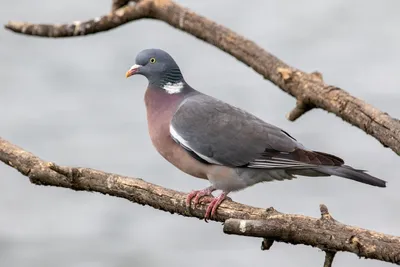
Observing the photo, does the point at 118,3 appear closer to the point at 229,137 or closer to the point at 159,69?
the point at 159,69

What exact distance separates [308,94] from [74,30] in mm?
1718

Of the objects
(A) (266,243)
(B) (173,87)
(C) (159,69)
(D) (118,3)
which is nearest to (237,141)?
(B) (173,87)

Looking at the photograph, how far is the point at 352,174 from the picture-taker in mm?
4633

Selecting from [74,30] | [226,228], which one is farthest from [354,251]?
[74,30]

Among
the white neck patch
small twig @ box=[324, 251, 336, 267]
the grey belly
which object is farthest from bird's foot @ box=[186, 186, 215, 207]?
small twig @ box=[324, 251, 336, 267]

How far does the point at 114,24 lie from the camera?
682cm

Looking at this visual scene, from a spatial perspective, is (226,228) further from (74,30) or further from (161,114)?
(74,30)

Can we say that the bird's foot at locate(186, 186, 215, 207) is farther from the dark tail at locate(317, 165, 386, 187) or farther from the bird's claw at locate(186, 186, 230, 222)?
the dark tail at locate(317, 165, 386, 187)

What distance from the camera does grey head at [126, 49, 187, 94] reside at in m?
5.50

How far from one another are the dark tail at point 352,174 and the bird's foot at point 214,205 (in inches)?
19.7

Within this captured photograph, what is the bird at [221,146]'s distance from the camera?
4918 millimetres

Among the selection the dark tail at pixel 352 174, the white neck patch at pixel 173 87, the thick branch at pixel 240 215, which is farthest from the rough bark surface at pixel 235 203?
the white neck patch at pixel 173 87

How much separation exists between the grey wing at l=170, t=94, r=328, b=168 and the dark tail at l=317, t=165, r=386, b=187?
198 millimetres

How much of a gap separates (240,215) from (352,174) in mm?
579
